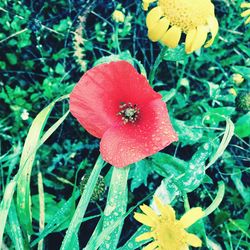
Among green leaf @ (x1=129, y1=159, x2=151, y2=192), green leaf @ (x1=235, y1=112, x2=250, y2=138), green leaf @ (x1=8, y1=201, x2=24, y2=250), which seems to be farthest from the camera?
green leaf @ (x1=235, y1=112, x2=250, y2=138)

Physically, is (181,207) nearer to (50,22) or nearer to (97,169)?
(97,169)

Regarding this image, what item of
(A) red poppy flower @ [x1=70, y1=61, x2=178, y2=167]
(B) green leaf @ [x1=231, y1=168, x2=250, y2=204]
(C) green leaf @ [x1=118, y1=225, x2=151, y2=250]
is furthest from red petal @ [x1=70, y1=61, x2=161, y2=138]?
(B) green leaf @ [x1=231, y1=168, x2=250, y2=204]

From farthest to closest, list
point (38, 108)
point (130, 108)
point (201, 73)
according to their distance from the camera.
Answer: point (201, 73)
point (38, 108)
point (130, 108)

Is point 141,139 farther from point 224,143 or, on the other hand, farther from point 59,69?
point 59,69

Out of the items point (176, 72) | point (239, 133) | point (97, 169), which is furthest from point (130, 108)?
point (176, 72)

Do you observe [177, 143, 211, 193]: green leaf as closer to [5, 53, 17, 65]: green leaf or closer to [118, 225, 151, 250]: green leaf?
[118, 225, 151, 250]: green leaf

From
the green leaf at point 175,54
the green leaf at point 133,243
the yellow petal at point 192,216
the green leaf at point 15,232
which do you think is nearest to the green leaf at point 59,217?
the green leaf at point 15,232
